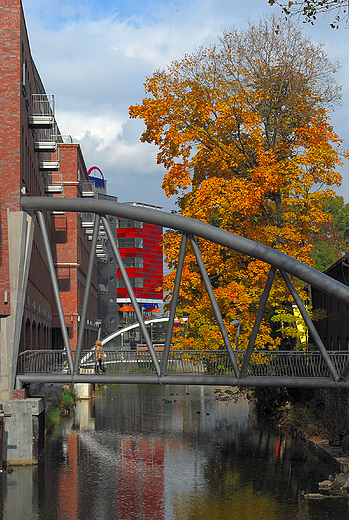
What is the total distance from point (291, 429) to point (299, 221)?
889 centimetres

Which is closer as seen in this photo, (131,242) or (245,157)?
(245,157)

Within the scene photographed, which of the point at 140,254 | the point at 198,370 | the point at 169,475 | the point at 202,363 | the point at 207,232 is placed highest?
the point at 140,254

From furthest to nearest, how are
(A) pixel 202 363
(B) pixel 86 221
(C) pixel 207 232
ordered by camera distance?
(B) pixel 86 221, (A) pixel 202 363, (C) pixel 207 232

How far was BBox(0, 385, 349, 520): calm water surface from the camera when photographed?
57.8ft

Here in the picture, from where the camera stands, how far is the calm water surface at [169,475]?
1761 centimetres

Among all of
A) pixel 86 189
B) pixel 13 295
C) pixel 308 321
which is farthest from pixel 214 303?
pixel 86 189

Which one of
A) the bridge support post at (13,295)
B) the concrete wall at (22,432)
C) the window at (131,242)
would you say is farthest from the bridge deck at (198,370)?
the window at (131,242)

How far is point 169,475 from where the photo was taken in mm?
22203

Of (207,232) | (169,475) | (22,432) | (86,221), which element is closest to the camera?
(207,232)

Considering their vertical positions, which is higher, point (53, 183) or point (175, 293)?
point (53, 183)

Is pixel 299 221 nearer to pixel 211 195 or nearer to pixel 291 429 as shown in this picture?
pixel 211 195

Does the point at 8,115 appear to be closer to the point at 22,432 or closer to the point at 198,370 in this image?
the point at 22,432

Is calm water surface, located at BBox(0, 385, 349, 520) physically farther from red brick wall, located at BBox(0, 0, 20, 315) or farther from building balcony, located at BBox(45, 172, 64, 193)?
building balcony, located at BBox(45, 172, 64, 193)

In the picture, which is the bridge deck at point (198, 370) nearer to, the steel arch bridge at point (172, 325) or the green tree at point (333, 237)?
the steel arch bridge at point (172, 325)
